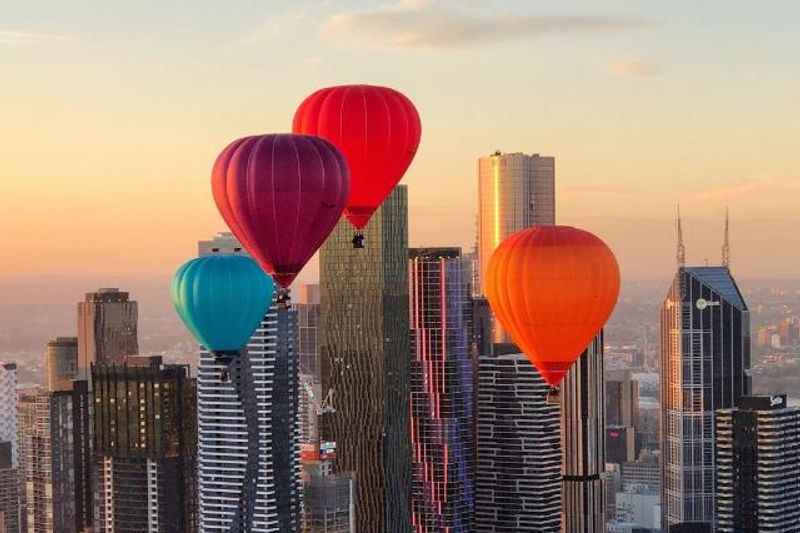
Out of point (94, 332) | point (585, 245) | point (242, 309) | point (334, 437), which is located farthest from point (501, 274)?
point (94, 332)

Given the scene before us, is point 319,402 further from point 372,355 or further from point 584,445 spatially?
point 584,445

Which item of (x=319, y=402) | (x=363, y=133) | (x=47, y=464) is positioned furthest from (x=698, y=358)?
(x=363, y=133)

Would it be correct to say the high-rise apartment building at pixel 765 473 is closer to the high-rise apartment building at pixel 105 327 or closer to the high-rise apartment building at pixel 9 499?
the high-rise apartment building at pixel 105 327

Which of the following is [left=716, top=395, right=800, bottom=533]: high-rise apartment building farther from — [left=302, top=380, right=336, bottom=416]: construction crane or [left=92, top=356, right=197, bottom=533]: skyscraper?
[left=92, top=356, right=197, bottom=533]: skyscraper

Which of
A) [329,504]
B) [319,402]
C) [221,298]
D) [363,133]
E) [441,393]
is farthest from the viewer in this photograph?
[441,393]

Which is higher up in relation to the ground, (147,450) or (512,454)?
(147,450)

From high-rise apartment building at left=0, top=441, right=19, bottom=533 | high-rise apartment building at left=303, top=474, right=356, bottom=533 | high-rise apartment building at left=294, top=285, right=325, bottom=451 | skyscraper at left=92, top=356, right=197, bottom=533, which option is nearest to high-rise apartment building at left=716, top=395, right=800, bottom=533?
high-rise apartment building at left=303, top=474, right=356, bottom=533

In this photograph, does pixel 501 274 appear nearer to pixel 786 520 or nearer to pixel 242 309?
pixel 242 309

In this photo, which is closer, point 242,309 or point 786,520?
point 242,309
